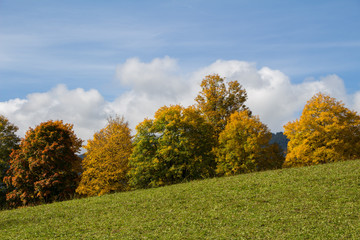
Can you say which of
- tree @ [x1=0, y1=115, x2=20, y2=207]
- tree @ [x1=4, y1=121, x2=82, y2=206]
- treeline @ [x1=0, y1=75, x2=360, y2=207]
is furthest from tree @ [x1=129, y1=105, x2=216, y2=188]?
tree @ [x1=0, y1=115, x2=20, y2=207]

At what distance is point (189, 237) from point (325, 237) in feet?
23.7

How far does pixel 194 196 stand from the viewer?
29906mm

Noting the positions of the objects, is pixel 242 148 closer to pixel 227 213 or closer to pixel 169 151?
pixel 169 151

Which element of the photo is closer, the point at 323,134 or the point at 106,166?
the point at 323,134

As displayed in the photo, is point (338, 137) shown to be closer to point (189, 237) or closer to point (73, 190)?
point (189, 237)

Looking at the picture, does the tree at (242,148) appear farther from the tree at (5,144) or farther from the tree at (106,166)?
the tree at (5,144)

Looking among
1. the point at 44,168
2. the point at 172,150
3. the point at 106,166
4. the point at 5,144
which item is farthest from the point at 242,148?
the point at 5,144

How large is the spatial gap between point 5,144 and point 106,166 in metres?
25.2

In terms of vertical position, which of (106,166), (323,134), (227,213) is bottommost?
(227,213)

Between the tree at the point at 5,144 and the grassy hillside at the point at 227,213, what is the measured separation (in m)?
30.4

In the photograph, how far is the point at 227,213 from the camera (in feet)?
76.1

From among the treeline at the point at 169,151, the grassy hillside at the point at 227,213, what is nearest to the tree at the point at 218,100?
the treeline at the point at 169,151

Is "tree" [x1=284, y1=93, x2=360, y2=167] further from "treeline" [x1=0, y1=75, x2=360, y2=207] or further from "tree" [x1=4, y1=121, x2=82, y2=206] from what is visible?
"tree" [x1=4, y1=121, x2=82, y2=206]

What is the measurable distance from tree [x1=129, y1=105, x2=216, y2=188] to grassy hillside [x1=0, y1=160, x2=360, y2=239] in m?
12.3
